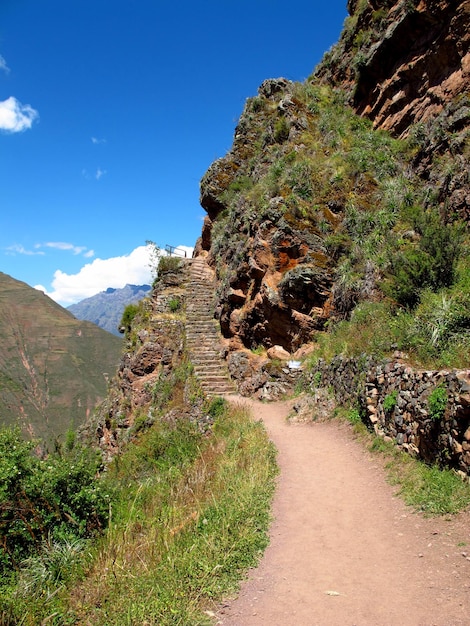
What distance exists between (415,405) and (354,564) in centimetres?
296

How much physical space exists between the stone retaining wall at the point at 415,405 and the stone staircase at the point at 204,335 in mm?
6229

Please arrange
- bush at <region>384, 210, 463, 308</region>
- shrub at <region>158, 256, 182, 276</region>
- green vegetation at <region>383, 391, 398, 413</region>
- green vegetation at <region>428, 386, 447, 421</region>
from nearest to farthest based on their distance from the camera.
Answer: green vegetation at <region>428, 386, 447, 421</region>
green vegetation at <region>383, 391, 398, 413</region>
bush at <region>384, 210, 463, 308</region>
shrub at <region>158, 256, 182, 276</region>

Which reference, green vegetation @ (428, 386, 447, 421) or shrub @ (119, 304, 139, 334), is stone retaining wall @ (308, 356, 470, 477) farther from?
shrub @ (119, 304, 139, 334)

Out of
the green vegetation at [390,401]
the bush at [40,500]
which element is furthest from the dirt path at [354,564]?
the bush at [40,500]

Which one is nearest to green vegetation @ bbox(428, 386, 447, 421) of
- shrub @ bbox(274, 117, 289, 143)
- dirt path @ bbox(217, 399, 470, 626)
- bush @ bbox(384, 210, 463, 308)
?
dirt path @ bbox(217, 399, 470, 626)

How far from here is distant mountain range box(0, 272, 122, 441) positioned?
4134 inches

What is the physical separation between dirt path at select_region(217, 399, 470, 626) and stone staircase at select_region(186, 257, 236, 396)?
8.45 metres

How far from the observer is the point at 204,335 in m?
17.5

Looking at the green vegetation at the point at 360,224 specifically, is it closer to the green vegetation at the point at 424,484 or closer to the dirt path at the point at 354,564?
the green vegetation at the point at 424,484

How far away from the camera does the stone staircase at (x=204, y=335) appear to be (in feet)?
48.4

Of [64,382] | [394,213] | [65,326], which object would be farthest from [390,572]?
[65,326]

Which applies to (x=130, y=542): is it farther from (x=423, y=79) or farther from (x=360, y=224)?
(x=423, y=79)

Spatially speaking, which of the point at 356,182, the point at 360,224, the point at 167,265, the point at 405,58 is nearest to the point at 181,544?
the point at 360,224

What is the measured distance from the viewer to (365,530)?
4715 millimetres
